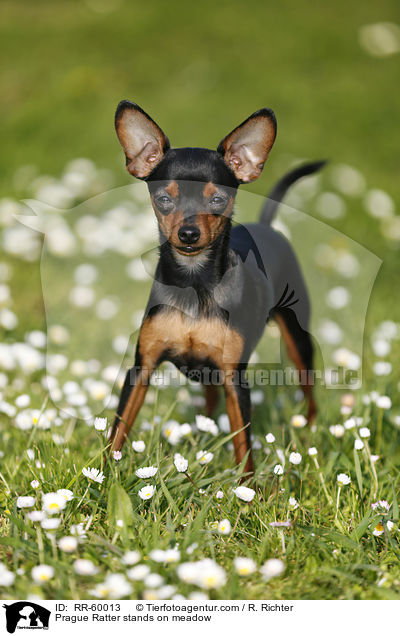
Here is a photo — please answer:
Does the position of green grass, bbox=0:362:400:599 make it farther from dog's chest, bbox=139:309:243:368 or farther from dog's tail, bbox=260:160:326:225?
dog's tail, bbox=260:160:326:225

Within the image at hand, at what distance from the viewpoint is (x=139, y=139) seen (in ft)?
8.55

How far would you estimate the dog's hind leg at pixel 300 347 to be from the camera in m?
3.54

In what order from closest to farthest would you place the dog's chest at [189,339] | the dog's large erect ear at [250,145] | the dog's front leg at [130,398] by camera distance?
the dog's large erect ear at [250,145] < the dog's chest at [189,339] < the dog's front leg at [130,398]

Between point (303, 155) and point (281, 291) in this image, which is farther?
point (303, 155)

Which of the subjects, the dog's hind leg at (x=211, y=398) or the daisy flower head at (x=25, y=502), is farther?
the dog's hind leg at (x=211, y=398)

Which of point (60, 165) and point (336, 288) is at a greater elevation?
point (60, 165)

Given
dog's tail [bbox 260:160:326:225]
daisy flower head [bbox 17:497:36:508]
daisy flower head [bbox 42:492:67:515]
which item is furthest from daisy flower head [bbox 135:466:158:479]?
dog's tail [bbox 260:160:326:225]

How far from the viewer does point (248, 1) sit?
10891mm

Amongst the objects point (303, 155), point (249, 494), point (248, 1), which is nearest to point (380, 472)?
point (249, 494)

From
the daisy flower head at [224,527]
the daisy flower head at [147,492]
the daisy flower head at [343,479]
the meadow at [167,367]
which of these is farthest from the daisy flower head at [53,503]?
the daisy flower head at [343,479]

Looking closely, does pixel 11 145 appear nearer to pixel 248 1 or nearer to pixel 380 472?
pixel 248 1

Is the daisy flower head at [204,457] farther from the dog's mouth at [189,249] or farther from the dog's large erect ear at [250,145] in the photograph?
the dog's large erect ear at [250,145]
